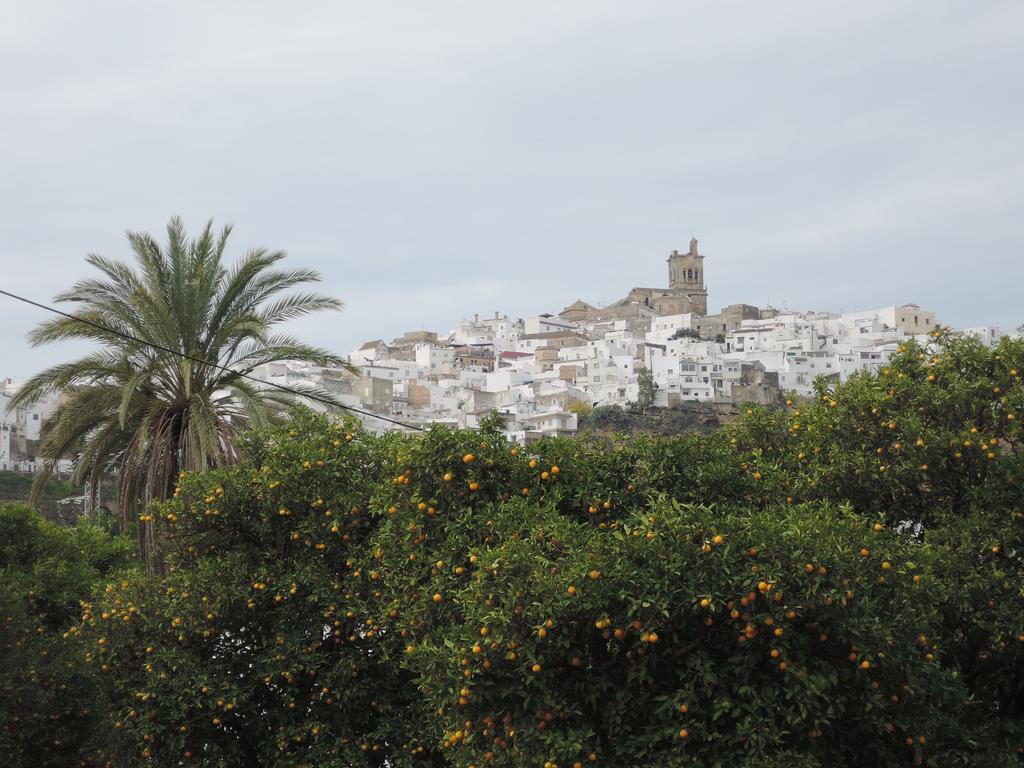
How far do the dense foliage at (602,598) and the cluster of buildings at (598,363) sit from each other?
2307 inches

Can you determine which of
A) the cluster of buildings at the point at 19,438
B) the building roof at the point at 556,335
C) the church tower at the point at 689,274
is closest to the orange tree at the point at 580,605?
the cluster of buildings at the point at 19,438

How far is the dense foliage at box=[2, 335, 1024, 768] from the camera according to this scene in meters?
6.64

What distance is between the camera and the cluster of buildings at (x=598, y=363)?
8056 centimetres

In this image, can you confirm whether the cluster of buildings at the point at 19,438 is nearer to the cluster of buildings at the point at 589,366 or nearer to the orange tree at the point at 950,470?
the cluster of buildings at the point at 589,366

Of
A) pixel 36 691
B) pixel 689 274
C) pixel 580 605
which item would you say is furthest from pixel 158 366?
pixel 689 274

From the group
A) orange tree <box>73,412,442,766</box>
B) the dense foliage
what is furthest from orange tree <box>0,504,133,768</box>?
orange tree <box>73,412,442,766</box>

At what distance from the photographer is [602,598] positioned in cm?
662

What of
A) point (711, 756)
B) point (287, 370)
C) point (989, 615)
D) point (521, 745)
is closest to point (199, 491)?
point (521, 745)

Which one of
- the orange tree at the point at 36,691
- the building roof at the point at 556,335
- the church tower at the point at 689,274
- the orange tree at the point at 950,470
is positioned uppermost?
the church tower at the point at 689,274

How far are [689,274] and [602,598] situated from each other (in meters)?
127

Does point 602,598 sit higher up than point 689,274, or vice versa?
point 689,274

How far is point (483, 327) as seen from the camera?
113 meters

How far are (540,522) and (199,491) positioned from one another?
349 cm

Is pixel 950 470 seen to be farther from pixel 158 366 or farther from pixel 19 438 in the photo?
pixel 19 438
